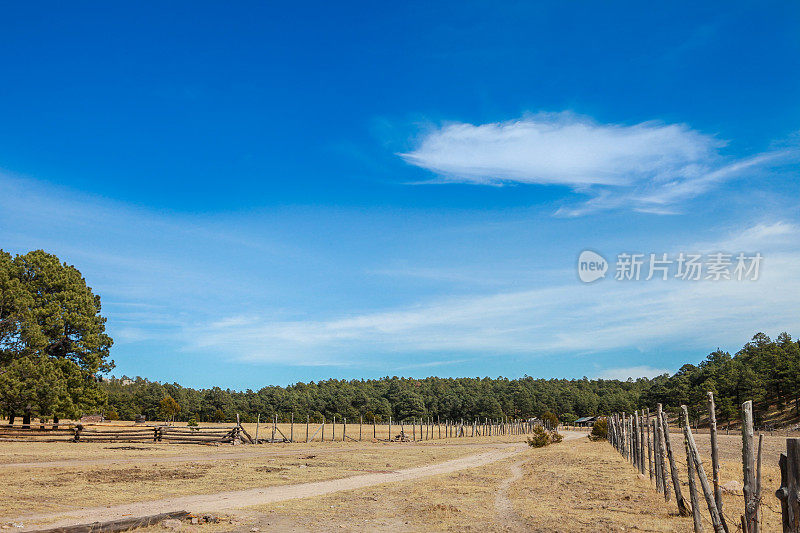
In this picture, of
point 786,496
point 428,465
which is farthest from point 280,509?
point 428,465

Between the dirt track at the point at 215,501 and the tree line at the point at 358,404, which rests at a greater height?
the dirt track at the point at 215,501

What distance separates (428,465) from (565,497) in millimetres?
12997

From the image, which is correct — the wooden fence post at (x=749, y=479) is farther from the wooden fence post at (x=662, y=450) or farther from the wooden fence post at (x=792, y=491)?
the wooden fence post at (x=662, y=450)

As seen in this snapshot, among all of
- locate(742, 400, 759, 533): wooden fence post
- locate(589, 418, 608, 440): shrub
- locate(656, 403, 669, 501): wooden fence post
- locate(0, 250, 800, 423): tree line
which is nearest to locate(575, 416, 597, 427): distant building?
locate(0, 250, 800, 423): tree line

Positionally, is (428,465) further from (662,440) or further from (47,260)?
(47,260)

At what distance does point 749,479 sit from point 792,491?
1.78 m

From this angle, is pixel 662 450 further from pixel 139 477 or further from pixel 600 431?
pixel 600 431

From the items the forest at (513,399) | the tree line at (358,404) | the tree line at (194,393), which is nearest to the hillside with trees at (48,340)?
the tree line at (194,393)

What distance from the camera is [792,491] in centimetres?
677

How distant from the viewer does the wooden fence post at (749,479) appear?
813 centimetres

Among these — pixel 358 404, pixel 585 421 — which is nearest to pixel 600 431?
pixel 358 404

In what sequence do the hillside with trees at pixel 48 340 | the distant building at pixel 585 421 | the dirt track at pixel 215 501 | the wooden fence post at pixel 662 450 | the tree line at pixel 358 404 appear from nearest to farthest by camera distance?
1. the dirt track at pixel 215 501
2. the wooden fence post at pixel 662 450
3. the hillside with trees at pixel 48 340
4. the tree line at pixel 358 404
5. the distant building at pixel 585 421

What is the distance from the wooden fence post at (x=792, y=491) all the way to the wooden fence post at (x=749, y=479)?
→ 3.98 feet

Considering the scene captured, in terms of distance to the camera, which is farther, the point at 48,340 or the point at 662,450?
the point at 48,340
